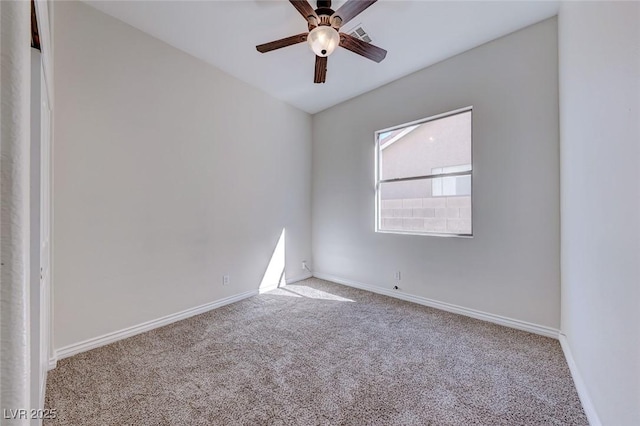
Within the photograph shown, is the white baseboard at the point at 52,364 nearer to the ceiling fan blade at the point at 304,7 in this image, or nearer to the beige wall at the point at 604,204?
the ceiling fan blade at the point at 304,7

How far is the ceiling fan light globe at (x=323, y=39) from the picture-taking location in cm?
206

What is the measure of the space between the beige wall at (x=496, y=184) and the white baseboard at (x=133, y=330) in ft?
6.80

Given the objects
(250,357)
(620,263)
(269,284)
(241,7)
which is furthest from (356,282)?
(241,7)

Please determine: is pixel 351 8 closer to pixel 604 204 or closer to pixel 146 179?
pixel 604 204

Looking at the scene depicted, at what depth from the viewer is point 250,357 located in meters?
2.20

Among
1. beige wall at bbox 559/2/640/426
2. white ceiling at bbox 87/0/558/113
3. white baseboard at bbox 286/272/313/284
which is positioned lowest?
white baseboard at bbox 286/272/313/284

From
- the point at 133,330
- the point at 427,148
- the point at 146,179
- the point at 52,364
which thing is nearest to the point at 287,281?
the point at 133,330

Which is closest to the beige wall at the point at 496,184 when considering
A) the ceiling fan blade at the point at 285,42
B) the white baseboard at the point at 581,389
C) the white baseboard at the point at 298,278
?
the white baseboard at the point at 581,389

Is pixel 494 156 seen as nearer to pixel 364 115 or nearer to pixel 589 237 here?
pixel 589 237

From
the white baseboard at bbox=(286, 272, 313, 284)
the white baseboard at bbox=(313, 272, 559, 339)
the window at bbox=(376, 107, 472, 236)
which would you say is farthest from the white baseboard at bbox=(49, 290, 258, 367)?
the window at bbox=(376, 107, 472, 236)

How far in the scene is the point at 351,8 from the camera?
1966mm

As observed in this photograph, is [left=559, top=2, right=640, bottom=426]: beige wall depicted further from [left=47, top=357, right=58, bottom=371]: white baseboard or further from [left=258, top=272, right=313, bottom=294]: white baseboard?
[left=47, top=357, right=58, bottom=371]: white baseboard

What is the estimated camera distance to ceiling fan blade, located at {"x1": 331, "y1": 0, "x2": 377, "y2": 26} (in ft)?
6.24

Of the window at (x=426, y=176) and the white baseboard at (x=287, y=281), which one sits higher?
the window at (x=426, y=176)
